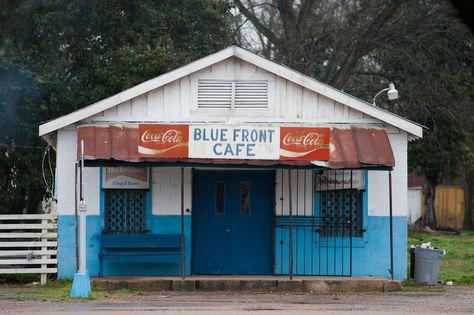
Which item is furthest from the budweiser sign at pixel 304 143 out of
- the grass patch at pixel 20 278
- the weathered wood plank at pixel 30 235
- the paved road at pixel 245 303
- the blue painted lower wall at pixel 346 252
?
the grass patch at pixel 20 278

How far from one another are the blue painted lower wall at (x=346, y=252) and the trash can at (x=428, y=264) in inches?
21.9

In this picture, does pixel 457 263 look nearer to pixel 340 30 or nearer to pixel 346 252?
pixel 346 252

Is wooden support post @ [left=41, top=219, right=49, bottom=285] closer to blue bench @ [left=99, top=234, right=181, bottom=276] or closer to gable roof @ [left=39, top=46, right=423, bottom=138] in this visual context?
blue bench @ [left=99, top=234, right=181, bottom=276]

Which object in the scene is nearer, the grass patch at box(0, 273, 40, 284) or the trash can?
the trash can

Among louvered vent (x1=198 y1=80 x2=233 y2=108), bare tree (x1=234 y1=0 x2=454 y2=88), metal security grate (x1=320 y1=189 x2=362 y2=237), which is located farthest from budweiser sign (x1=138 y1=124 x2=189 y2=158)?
bare tree (x1=234 y1=0 x2=454 y2=88)

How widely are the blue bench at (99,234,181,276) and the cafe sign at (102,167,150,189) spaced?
99 centimetres

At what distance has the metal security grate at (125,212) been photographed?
1770 centimetres

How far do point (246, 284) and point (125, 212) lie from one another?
290 cm

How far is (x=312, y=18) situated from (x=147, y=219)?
17.6 metres

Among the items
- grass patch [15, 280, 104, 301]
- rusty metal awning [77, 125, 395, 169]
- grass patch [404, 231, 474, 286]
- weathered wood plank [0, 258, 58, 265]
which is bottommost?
grass patch [404, 231, 474, 286]

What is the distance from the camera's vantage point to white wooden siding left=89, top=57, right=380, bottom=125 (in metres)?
17.5

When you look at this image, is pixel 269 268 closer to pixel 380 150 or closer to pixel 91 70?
pixel 380 150

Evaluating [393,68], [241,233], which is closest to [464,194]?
[393,68]

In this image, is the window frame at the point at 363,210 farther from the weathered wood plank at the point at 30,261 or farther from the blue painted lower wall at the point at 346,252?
the weathered wood plank at the point at 30,261
